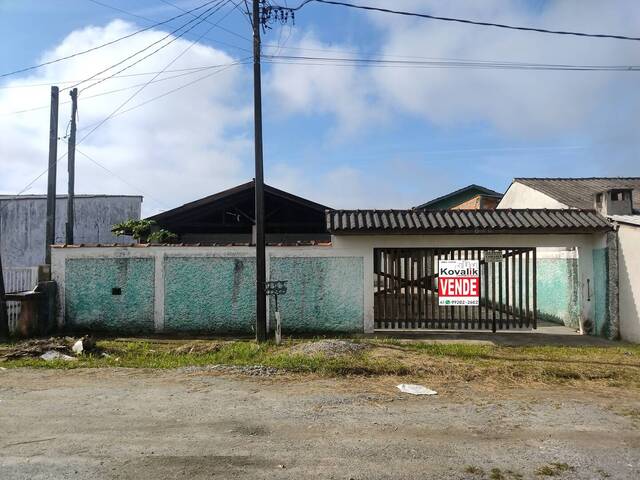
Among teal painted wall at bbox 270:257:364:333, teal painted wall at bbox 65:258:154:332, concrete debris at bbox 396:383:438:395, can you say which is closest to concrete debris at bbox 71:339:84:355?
teal painted wall at bbox 65:258:154:332

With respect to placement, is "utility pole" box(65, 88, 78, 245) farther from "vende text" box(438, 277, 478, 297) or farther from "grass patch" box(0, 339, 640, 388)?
"vende text" box(438, 277, 478, 297)

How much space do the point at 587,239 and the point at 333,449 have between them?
9.70 meters

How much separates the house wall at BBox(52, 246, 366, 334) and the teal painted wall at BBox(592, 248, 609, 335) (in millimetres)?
5450

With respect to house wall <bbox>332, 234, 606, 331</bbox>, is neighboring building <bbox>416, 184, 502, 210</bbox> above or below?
above

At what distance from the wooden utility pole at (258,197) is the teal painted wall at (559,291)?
25.3 ft

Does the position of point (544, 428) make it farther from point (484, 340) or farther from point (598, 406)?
point (484, 340)

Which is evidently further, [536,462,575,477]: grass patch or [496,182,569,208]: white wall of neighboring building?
[496,182,569,208]: white wall of neighboring building

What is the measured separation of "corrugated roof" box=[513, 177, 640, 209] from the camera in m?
13.3

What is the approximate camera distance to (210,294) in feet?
37.3

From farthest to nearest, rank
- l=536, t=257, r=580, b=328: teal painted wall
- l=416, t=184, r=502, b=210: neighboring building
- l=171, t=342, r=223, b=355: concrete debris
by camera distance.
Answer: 1. l=416, t=184, r=502, b=210: neighboring building
2. l=536, t=257, r=580, b=328: teal painted wall
3. l=171, t=342, r=223, b=355: concrete debris

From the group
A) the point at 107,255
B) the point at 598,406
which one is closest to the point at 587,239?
the point at 598,406

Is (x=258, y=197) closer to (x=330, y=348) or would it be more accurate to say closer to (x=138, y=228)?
(x=330, y=348)

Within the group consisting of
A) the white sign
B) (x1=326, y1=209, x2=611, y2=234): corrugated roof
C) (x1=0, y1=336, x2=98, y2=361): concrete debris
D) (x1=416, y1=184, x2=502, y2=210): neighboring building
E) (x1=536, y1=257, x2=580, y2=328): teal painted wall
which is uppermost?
(x1=416, y1=184, x2=502, y2=210): neighboring building

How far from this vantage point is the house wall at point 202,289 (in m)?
11.4
